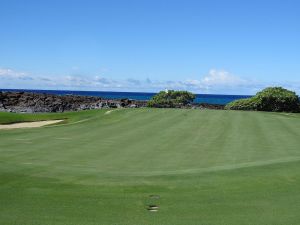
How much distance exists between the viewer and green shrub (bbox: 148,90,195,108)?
57.3m

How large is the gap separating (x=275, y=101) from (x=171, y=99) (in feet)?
53.1

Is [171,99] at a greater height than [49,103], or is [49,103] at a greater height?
[171,99]

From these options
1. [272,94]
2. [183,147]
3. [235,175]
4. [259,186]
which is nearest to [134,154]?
[183,147]

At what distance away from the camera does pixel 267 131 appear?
21500 millimetres

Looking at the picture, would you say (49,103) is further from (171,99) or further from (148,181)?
(148,181)

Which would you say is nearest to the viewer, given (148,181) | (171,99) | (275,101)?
(148,181)

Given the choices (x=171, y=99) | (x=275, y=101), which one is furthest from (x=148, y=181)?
(x=171, y=99)

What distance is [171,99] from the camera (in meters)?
59.3

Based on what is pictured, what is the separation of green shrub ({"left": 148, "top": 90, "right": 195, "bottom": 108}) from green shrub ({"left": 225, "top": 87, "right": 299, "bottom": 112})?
11998mm

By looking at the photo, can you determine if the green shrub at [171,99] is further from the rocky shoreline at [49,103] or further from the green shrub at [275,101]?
the green shrub at [275,101]

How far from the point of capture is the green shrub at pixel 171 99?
57303 mm

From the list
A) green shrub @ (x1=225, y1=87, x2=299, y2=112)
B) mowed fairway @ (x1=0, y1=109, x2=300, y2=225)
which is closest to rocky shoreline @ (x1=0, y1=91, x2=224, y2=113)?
green shrub @ (x1=225, y1=87, x2=299, y2=112)

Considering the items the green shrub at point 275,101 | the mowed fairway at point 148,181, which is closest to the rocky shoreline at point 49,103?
the green shrub at point 275,101

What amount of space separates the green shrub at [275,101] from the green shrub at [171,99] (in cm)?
1200
